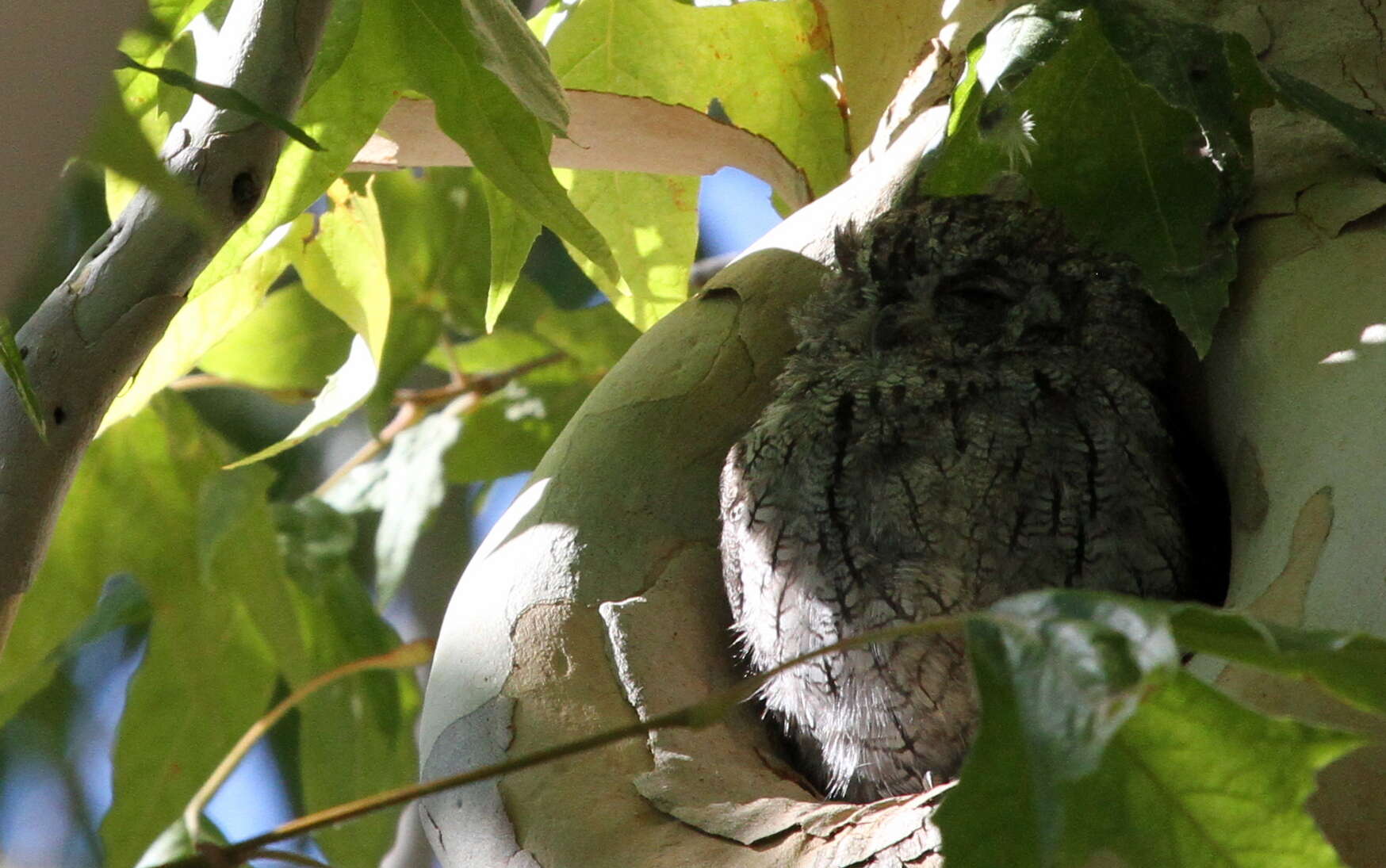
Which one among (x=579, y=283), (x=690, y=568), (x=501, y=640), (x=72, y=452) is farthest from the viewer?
(x=579, y=283)

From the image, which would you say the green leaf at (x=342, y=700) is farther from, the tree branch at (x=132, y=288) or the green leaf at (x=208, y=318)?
the tree branch at (x=132, y=288)

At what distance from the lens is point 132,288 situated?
3.55ft

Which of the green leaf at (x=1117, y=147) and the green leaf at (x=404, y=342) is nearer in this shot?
the green leaf at (x=1117, y=147)

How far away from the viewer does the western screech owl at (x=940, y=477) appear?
4.75 ft

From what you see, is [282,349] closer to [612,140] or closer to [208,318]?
[208,318]

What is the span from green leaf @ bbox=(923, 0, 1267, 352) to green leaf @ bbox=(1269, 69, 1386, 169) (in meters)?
0.03

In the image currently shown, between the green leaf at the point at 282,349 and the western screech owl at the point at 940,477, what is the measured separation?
101 centimetres

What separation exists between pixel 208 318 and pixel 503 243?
455 mm

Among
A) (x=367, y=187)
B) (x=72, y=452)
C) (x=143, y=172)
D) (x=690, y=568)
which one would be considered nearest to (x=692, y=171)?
(x=367, y=187)

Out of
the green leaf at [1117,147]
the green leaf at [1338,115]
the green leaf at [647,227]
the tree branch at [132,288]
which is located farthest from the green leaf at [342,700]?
the green leaf at [1338,115]

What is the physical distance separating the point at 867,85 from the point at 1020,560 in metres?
0.74

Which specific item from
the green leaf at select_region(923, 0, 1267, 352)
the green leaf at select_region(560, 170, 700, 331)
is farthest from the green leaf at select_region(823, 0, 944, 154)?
the green leaf at select_region(923, 0, 1267, 352)

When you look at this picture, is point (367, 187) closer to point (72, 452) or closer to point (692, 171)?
point (692, 171)

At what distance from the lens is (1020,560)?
1455 millimetres
